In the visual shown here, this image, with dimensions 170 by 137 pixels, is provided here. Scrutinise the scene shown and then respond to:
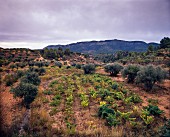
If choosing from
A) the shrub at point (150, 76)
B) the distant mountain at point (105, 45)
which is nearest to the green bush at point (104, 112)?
the shrub at point (150, 76)

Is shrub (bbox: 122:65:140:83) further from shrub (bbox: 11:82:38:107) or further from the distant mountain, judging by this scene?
the distant mountain

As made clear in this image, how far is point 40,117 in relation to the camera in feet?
24.1

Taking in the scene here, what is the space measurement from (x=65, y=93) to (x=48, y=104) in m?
2.92

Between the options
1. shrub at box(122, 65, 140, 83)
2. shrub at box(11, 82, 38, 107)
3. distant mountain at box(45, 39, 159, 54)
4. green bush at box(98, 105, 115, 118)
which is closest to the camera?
green bush at box(98, 105, 115, 118)

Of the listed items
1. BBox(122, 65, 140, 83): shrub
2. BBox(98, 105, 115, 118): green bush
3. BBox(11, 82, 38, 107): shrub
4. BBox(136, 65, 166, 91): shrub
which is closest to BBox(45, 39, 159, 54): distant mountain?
BBox(122, 65, 140, 83): shrub

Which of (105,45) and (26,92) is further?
(105,45)

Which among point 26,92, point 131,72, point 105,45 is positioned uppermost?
point 105,45

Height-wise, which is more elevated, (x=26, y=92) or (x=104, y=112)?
(x=26, y=92)

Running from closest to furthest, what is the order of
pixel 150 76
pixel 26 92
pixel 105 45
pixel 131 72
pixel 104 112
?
pixel 104 112
pixel 26 92
pixel 150 76
pixel 131 72
pixel 105 45

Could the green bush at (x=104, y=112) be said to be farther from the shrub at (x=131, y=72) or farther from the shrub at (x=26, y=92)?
the shrub at (x=131, y=72)

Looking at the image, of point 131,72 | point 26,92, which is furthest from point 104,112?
point 131,72

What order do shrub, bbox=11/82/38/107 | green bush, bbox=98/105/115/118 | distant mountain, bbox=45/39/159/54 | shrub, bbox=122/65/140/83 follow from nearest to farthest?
green bush, bbox=98/105/115/118 → shrub, bbox=11/82/38/107 → shrub, bbox=122/65/140/83 → distant mountain, bbox=45/39/159/54

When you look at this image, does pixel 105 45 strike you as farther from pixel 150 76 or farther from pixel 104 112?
pixel 104 112

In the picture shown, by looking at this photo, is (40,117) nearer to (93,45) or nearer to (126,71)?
(126,71)
